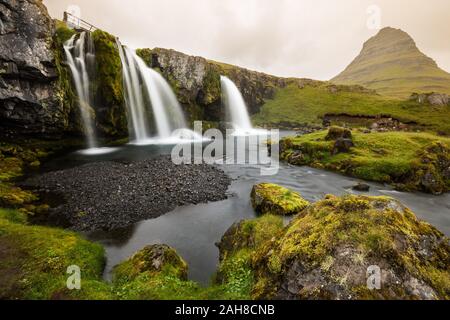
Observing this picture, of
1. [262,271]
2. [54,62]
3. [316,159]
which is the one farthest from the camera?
[316,159]

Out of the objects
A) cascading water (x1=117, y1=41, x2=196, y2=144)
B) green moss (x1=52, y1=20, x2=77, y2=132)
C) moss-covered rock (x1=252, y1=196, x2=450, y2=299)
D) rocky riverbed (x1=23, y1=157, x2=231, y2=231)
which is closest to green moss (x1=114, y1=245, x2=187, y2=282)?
moss-covered rock (x1=252, y1=196, x2=450, y2=299)

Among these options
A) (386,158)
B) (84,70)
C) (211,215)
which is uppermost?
(84,70)

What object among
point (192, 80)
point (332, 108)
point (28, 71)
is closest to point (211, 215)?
point (28, 71)

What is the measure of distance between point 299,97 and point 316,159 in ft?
338

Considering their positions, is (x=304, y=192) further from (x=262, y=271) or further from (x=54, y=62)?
(x=54, y=62)

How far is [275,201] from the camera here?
1873 centimetres

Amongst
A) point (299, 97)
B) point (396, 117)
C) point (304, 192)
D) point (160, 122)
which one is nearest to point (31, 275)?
point (304, 192)

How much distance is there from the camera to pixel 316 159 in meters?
35.7

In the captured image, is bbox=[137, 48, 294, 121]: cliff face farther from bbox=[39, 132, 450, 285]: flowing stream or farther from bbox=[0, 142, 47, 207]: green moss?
bbox=[0, 142, 47, 207]: green moss

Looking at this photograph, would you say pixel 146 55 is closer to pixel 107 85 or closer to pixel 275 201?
pixel 107 85

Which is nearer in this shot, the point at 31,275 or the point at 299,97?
the point at 31,275

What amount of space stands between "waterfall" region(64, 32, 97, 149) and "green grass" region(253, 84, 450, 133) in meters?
72.9

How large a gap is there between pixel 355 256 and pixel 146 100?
5201 cm

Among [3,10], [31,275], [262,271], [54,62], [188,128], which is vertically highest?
[3,10]
